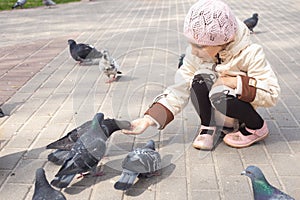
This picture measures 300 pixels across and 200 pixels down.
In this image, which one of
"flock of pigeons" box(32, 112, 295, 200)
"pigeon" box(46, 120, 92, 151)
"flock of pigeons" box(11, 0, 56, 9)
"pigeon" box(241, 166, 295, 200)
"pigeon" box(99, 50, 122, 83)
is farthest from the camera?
"flock of pigeons" box(11, 0, 56, 9)

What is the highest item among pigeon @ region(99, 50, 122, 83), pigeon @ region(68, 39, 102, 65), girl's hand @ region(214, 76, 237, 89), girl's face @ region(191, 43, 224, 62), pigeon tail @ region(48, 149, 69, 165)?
girl's face @ region(191, 43, 224, 62)

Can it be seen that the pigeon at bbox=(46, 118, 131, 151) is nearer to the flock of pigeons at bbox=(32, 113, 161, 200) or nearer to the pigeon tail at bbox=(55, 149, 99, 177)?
the flock of pigeons at bbox=(32, 113, 161, 200)

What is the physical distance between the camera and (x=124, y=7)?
13.2 metres

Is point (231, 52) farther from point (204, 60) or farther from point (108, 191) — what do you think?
point (108, 191)

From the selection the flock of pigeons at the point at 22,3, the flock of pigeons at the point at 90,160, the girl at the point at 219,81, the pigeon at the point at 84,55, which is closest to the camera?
the flock of pigeons at the point at 90,160

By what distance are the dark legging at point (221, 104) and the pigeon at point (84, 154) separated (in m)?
0.76

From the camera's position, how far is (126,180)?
2.78 m

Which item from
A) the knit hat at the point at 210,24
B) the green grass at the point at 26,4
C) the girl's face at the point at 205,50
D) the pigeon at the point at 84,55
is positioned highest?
the knit hat at the point at 210,24

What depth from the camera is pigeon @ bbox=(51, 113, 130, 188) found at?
8.93ft

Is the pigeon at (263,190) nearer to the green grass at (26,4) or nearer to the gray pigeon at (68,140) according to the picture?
the gray pigeon at (68,140)

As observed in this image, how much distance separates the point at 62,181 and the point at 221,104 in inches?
49.3

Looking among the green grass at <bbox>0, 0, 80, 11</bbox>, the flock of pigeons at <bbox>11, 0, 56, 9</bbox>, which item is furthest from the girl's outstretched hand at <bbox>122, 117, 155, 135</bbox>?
the green grass at <bbox>0, 0, 80, 11</bbox>

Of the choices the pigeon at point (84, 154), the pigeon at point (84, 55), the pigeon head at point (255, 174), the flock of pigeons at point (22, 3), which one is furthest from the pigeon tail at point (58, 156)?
the flock of pigeons at point (22, 3)

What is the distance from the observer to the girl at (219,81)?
9.21 ft
